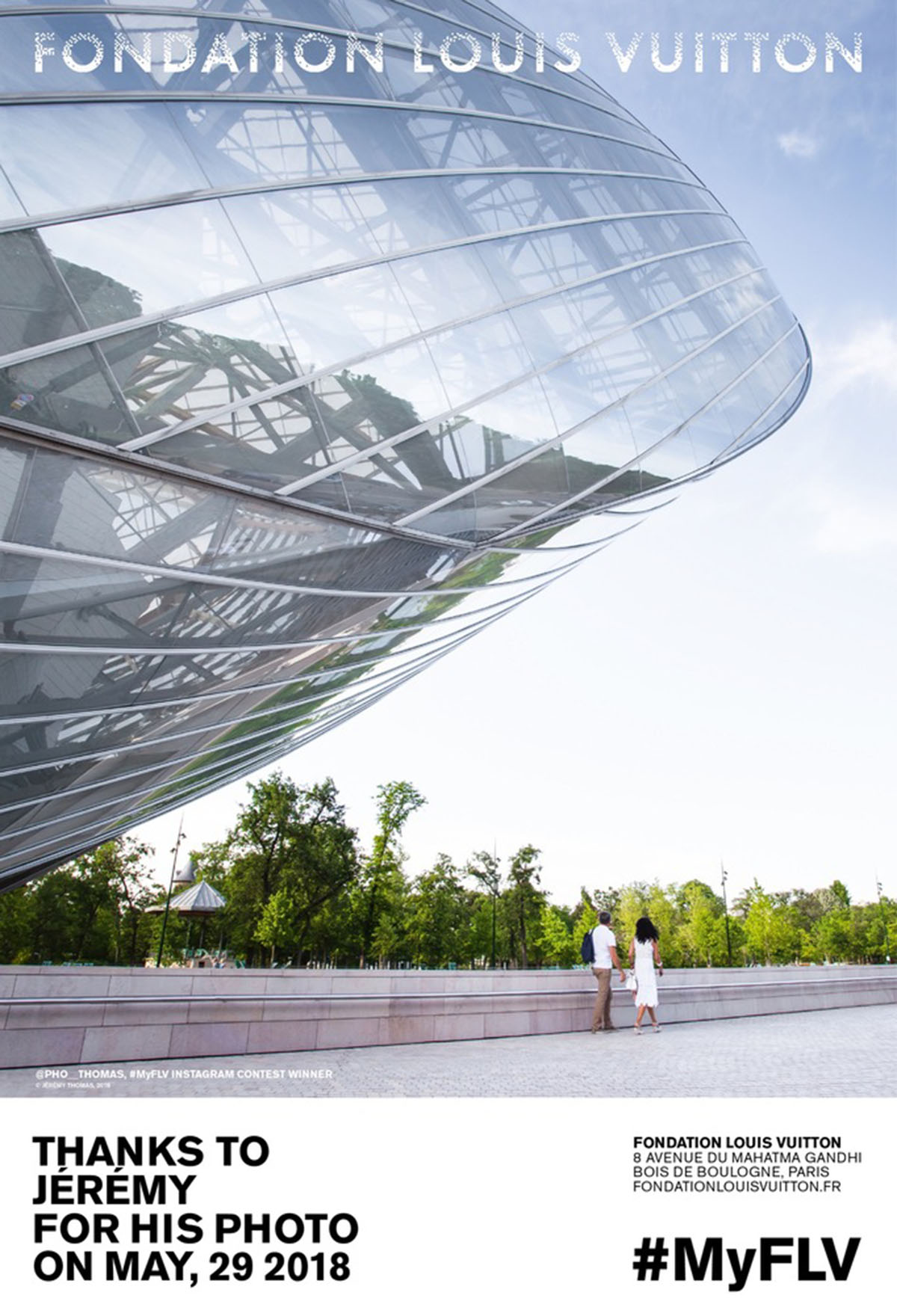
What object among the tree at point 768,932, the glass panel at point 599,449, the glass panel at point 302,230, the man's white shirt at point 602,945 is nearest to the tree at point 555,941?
the tree at point 768,932

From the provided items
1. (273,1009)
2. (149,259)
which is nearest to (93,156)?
(149,259)

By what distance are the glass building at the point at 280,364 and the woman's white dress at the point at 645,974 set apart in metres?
4.75

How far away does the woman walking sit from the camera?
11.4 metres

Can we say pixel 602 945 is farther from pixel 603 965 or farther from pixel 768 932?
pixel 768 932

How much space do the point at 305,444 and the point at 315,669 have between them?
3673 millimetres

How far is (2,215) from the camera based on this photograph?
4.80 m

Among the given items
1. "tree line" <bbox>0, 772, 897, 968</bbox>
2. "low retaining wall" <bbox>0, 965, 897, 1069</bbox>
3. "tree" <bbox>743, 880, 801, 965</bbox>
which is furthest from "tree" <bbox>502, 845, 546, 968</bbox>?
"low retaining wall" <bbox>0, 965, 897, 1069</bbox>

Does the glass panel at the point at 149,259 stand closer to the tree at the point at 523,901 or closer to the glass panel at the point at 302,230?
the glass panel at the point at 302,230

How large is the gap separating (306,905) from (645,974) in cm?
3947

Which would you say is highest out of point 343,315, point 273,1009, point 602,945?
point 343,315

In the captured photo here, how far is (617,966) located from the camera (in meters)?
11.6

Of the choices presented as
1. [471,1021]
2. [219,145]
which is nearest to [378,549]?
[219,145]

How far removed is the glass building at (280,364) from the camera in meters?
5.26
